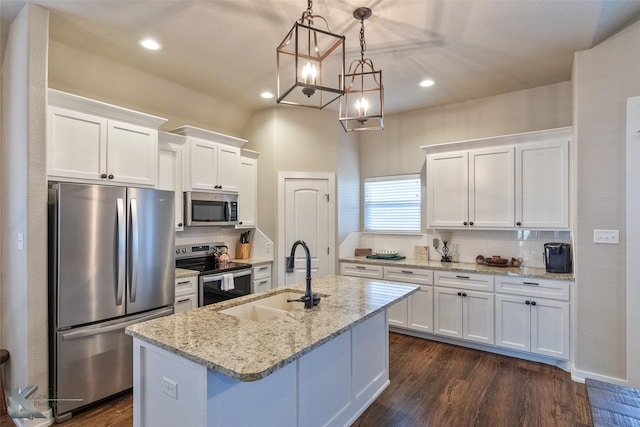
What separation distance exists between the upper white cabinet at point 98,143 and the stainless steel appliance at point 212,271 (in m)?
1.10

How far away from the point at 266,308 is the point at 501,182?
9.80 ft

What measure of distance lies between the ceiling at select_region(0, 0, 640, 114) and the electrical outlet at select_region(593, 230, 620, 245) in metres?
1.60

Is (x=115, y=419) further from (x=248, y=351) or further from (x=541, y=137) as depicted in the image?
(x=541, y=137)

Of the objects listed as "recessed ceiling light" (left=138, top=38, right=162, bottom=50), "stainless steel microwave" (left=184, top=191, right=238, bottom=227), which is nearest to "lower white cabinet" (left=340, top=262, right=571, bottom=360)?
"stainless steel microwave" (left=184, top=191, right=238, bottom=227)

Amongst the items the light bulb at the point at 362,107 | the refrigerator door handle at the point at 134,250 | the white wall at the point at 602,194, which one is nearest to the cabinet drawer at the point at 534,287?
the white wall at the point at 602,194

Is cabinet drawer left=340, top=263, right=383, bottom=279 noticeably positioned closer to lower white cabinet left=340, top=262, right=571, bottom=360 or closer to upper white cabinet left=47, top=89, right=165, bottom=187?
lower white cabinet left=340, top=262, right=571, bottom=360

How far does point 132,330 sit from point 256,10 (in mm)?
2222

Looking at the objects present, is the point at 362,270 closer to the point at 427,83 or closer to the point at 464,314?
the point at 464,314

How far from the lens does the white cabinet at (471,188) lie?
372 centimetres

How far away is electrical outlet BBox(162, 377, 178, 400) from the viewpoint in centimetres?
153

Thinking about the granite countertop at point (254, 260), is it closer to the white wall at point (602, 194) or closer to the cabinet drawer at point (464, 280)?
the cabinet drawer at point (464, 280)

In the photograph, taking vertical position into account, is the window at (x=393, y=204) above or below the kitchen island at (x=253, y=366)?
above

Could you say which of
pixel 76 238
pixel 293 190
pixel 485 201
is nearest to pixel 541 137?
pixel 485 201

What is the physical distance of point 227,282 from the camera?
3754 mm
